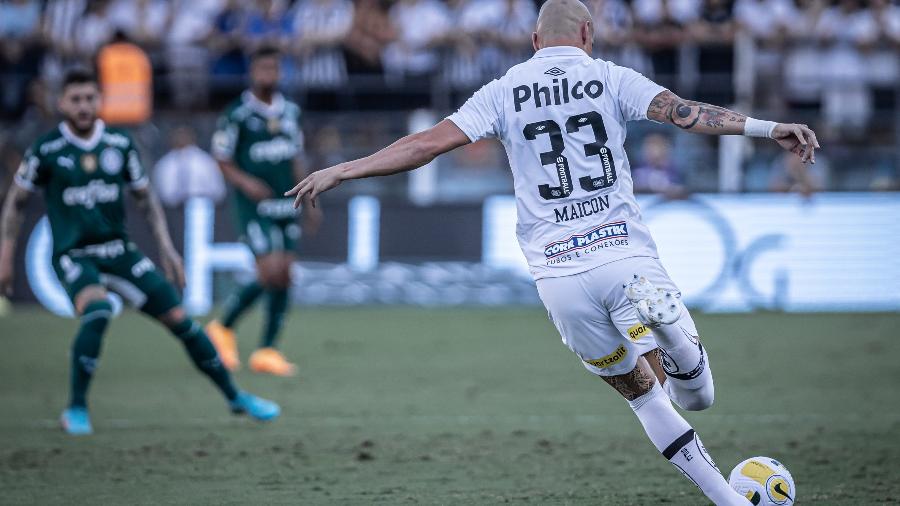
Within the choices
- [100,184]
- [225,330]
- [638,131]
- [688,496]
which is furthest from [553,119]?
[638,131]

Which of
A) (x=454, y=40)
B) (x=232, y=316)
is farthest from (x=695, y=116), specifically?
(x=454, y=40)

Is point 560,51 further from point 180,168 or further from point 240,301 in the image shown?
point 180,168

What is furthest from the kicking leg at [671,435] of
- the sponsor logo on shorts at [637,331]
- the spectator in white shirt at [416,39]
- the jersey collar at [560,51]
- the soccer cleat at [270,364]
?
the spectator in white shirt at [416,39]

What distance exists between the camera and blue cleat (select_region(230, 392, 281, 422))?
9.45 metres

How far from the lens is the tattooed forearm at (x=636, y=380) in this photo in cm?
638

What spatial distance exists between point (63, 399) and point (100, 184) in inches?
95.5

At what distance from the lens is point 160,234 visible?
9.68 metres

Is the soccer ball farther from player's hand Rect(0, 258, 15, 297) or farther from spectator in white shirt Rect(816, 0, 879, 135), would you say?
spectator in white shirt Rect(816, 0, 879, 135)

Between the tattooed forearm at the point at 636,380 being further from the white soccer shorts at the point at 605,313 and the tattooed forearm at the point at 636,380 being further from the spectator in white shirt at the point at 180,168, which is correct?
the spectator in white shirt at the point at 180,168

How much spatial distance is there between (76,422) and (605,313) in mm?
4678

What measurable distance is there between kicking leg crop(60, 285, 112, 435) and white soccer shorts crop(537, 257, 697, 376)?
13.6 feet

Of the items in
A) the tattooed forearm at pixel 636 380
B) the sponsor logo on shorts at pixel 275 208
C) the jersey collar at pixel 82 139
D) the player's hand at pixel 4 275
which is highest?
the jersey collar at pixel 82 139

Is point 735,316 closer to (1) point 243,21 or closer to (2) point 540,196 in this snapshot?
(1) point 243,21

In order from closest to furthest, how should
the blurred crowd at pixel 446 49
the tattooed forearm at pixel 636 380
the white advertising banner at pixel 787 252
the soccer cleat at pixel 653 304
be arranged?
the soccer cleat at pixel 653 304 → the tattooed forearm at pixel 636 380 → the white advertising banner at pixel 787 252 → the blurred crowd at pixel 446 49
